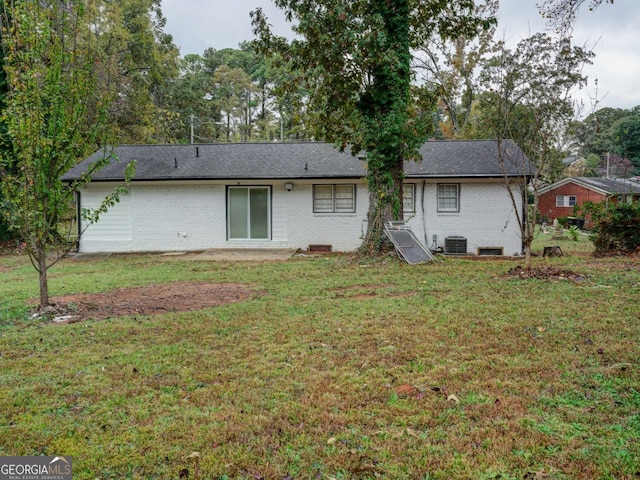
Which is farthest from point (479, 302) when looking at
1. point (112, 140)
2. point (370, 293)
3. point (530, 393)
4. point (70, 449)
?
point (112, 140)

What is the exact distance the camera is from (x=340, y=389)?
135 inches

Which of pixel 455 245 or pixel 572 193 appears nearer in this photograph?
pixel 455 245

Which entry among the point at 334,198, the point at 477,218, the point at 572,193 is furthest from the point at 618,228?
the point at 572,193

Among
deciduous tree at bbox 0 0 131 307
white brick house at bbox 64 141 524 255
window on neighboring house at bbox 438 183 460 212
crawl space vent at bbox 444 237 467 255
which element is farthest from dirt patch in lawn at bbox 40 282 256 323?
window on neighboring house at bbox 438 183 460 212

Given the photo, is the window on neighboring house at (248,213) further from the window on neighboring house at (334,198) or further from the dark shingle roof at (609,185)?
the dark shingle roof at (609,185)

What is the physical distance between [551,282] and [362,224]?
726 centimetres

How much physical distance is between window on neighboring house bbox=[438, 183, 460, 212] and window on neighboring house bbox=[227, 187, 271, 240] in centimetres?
571

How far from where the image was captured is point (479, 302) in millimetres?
6297

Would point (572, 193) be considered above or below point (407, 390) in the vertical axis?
above

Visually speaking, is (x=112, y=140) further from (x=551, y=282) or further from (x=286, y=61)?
(x=551, y=282)

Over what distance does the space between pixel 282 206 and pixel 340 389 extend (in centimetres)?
1146

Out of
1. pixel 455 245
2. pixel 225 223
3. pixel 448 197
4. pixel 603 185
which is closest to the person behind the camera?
pixel 455 245

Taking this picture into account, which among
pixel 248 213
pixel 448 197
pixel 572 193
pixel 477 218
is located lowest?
pixel 477 218

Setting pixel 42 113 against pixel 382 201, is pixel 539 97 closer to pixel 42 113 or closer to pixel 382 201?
pixel 382 201
